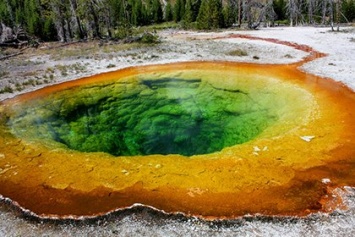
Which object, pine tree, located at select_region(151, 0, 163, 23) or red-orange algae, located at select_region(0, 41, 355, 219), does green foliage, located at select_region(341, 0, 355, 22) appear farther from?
red-orange algae, located at select_region(0, 41, 355, 219)

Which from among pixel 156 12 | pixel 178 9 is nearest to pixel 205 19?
pixel 178 9

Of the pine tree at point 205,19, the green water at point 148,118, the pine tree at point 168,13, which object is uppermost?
the pine tree at point 168,13

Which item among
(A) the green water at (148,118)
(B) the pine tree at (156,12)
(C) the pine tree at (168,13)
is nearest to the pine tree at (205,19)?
(A) the green water at (148,118)

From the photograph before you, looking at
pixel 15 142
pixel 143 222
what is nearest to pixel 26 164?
pixel 15 142

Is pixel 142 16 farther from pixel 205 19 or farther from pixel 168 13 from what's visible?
pixel 205 19

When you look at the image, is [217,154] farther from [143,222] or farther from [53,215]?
[53,215]

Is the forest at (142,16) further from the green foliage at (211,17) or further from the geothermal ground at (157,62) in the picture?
the geothermal ground at (157,62)

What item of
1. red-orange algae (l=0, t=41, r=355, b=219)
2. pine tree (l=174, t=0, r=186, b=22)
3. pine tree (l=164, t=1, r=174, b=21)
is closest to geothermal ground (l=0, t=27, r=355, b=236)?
red-orange algae (l=0, t=41, r=355, b=219)
